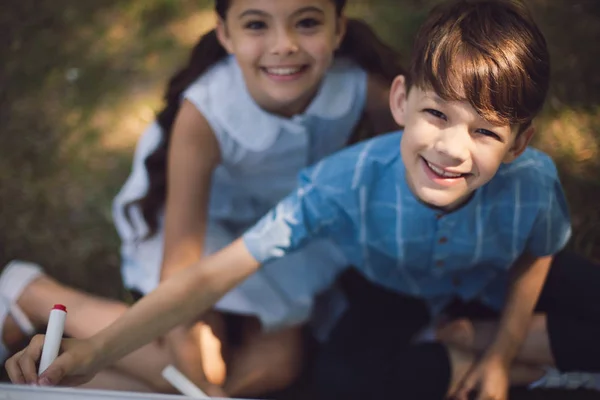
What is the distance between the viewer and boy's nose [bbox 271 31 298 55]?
43.9 inches

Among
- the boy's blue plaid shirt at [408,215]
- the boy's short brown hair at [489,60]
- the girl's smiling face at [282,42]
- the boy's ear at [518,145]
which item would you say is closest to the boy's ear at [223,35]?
the girl's smiling face at [282,42]

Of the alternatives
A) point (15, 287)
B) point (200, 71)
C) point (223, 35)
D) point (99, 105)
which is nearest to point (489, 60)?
point (223, 35)

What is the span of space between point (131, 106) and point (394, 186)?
0.92m

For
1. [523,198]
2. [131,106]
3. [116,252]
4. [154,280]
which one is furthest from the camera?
[131,106]

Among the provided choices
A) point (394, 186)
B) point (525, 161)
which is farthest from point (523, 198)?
point (394, 186)

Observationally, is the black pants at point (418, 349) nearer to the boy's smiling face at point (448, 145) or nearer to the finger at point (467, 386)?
the finger at point (467, 386)

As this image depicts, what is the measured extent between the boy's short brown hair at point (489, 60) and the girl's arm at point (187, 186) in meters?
0.45

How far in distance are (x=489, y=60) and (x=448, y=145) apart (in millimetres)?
112

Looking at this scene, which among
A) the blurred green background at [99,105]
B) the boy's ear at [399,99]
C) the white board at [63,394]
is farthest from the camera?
the blurred green background at [99,105]

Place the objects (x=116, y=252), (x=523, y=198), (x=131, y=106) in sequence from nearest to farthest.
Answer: (x=523, y=198) → (x=116, y=252) → (x=131, y=106)

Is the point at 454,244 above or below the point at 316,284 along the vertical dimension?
above

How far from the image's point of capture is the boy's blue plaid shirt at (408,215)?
106 cm

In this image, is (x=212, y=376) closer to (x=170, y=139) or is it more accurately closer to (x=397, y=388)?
(x=397, y=388)

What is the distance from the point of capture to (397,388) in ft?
4.05
